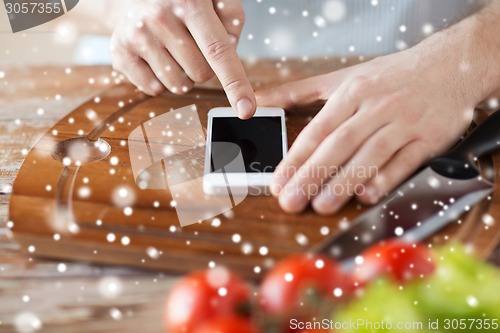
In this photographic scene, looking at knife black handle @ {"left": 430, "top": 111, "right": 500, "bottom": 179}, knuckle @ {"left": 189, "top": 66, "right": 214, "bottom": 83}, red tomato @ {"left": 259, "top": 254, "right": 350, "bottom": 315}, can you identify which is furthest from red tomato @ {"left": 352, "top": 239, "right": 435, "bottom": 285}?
knuckle @ {"left": 189, "top": 66, "right": 214, "bottom": 83}

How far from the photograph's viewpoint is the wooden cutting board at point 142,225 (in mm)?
534

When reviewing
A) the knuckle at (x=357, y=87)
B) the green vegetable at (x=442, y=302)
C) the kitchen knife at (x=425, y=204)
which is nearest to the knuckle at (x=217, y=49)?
the knuckle at (x=357, y=87)

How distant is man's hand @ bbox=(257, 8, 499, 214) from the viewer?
0.59m

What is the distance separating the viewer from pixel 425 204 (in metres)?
0.56

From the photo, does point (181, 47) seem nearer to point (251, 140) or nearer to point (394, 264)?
point (251, 140)

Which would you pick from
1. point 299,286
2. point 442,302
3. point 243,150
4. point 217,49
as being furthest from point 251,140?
point 442,302

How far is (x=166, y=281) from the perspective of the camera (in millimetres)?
522

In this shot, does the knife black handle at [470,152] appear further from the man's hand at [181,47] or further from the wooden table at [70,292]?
the man's hand at [181,47]

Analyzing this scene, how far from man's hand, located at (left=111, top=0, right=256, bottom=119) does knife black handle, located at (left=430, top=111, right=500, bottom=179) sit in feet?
0.76

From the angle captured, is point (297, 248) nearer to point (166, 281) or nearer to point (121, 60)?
point (166, 281)

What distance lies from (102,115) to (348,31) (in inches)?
16.3

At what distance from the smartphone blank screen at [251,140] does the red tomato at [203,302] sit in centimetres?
18

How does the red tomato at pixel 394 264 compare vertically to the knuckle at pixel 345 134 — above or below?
below

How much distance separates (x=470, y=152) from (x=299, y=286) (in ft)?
0.92
